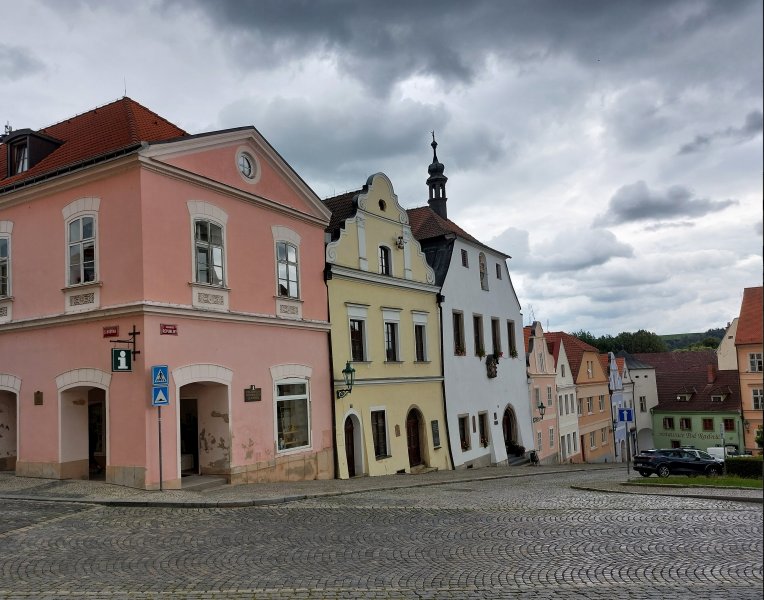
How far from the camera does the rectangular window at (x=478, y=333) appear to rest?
107ft

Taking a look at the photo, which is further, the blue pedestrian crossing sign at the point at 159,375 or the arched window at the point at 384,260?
the arched window at the point at 384,260

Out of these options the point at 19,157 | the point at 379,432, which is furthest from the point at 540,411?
the point at 19,157

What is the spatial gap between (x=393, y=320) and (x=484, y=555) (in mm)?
16976

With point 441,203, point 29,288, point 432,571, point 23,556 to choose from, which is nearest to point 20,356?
point 29,288

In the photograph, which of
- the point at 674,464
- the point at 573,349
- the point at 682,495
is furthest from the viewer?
the point at 573,349

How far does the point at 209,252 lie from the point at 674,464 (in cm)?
2225

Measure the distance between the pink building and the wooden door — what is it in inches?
62.8

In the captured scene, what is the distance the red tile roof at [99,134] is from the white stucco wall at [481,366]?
46.8 feet

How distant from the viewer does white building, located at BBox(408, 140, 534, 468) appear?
30406 mm

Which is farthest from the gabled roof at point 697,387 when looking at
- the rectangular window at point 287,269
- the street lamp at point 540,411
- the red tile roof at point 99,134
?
the red tile roof at point 99,134

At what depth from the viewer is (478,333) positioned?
33125 mm

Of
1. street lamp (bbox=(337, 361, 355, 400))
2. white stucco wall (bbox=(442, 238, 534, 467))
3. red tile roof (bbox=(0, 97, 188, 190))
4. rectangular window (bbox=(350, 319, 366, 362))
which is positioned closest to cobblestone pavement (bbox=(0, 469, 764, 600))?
street lamp (bbox=(337, 361, 355, 400))

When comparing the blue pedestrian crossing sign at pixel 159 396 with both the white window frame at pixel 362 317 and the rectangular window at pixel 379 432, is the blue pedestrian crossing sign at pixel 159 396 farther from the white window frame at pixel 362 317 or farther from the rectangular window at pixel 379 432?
the rectangular window at pixel 379 432

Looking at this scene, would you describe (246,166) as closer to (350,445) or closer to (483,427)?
(350,445)
